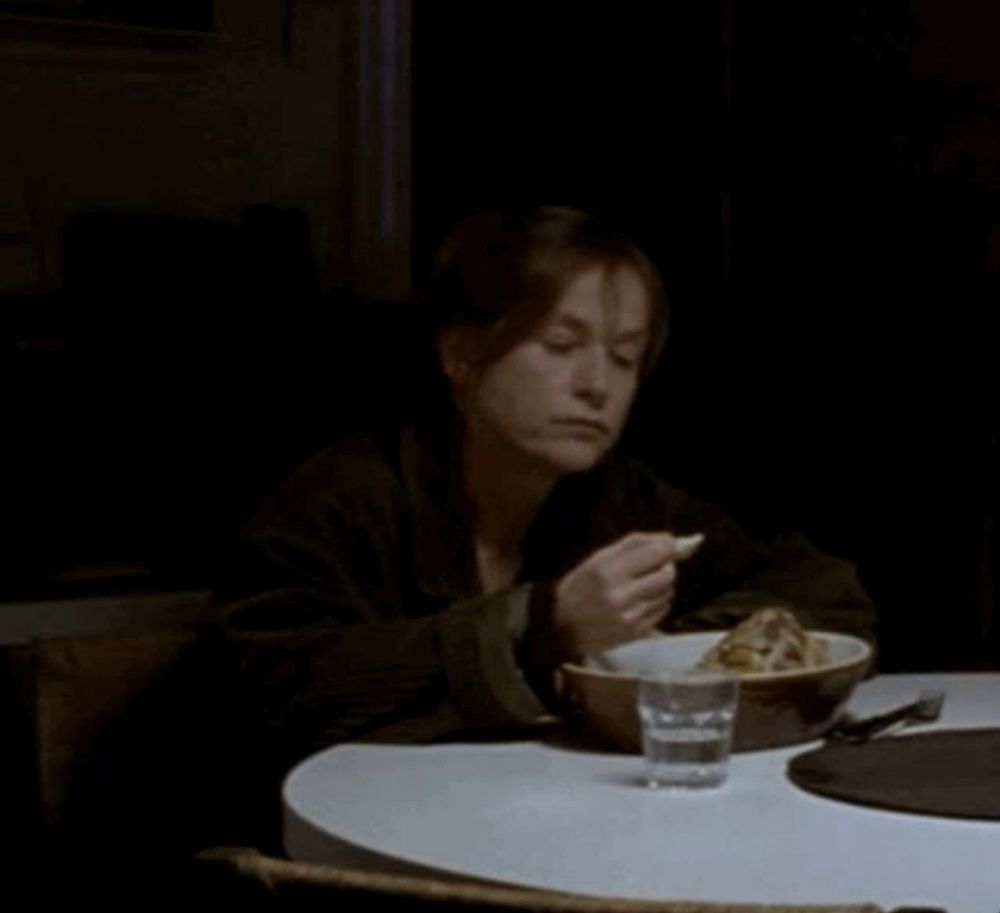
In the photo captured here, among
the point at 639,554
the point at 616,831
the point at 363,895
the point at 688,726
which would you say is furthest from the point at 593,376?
the point at 363,895

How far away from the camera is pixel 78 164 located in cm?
379

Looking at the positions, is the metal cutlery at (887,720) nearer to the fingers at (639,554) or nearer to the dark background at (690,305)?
the fingers at (639,554)

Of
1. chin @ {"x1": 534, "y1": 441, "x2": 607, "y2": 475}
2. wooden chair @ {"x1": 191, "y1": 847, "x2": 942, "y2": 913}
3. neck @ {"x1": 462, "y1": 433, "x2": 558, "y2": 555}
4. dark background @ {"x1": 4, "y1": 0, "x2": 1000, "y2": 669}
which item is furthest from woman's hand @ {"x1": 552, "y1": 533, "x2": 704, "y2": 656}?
dark background @ {"x1": 4, "y1": 0, "x2": 1000, "y2": 669}

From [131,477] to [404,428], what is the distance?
1.47 meters

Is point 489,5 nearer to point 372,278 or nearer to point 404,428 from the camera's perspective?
point 372,278

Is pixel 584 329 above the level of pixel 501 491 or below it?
above

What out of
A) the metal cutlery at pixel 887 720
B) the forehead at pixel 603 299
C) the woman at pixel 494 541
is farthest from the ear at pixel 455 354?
the metal cutlery at pixel 887 720

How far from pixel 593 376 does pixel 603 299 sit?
0.31ft

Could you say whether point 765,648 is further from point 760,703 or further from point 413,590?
point 413,590

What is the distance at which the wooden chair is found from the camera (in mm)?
907

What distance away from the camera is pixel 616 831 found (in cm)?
144

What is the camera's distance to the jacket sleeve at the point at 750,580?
2.12 m

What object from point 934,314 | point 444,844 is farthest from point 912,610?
point 444,844

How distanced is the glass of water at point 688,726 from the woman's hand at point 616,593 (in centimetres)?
11
